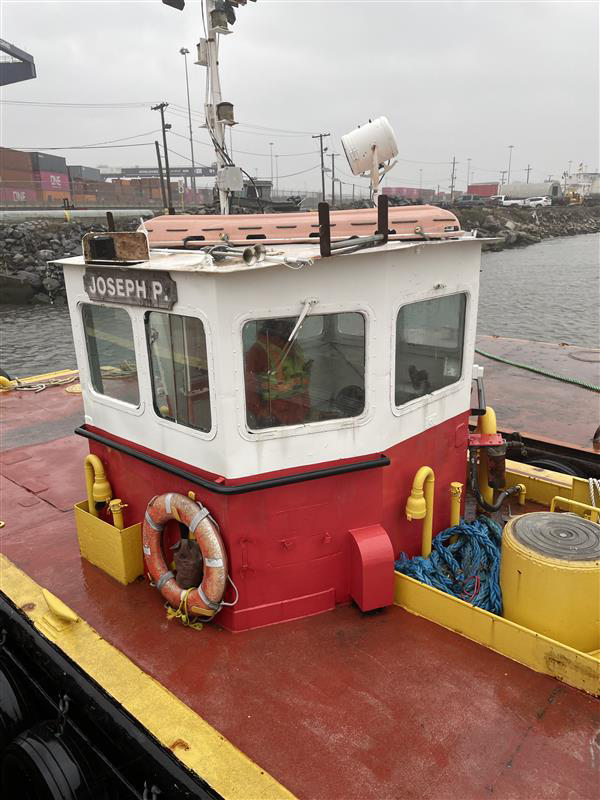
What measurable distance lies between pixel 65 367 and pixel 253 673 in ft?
55.6

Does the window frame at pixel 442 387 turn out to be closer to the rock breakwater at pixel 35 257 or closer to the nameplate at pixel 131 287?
the nameplate at pixel 131 287

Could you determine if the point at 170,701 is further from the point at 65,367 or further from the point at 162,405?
the point at 65,367

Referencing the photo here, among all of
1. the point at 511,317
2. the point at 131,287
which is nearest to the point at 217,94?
the point at 131,287

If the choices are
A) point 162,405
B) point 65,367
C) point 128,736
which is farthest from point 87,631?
point 65,367

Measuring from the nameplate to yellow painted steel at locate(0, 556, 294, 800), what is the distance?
2255 mm

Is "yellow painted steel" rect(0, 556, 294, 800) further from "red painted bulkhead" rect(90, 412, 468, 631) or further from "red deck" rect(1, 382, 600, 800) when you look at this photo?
"red painted bulkhead" rect(90, 412, 468, 631)

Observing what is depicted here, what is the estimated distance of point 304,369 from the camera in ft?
12.7

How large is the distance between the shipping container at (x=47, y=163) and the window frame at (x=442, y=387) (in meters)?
62.1

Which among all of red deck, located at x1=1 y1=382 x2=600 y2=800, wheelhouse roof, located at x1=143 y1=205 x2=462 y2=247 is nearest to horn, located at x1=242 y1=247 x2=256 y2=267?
wheelhouse roof, located at x1=143 y1=205 x2=462 y2=247

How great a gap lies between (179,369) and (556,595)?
108 inches

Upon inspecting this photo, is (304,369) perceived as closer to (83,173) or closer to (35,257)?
(35,257)

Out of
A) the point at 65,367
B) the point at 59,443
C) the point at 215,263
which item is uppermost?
the point at 215,263

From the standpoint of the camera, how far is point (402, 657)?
3.85 m

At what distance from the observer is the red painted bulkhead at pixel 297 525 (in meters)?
3.96
